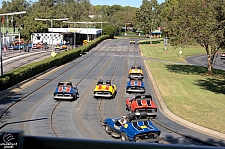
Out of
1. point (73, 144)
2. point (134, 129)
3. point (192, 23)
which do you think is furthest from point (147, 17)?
point (73, 144)

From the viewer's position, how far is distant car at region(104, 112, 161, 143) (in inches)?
640

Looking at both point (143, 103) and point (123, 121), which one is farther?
point (143, 103)

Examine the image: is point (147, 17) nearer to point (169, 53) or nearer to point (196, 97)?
point (169, 53)

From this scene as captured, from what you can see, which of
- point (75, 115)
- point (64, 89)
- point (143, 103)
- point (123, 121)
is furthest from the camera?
point (64, 89)

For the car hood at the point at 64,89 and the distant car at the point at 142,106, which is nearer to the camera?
the distant car at the point at 142,106

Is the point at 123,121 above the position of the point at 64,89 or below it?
below

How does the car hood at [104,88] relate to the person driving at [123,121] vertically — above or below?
above

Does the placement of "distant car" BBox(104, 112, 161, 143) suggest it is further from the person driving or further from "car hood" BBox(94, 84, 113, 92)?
"car hood" BBox(94, 84, 113, 92)

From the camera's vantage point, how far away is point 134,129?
1650 centimetres

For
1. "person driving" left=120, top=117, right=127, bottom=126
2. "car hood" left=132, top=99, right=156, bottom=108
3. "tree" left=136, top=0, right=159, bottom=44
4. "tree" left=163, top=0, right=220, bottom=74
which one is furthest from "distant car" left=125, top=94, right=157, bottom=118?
"tree" left=136, top=0, right=159, bottom=44

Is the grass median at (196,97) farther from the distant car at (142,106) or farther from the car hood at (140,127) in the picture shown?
the car hood at (140,127)

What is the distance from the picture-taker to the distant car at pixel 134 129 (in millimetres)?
16250

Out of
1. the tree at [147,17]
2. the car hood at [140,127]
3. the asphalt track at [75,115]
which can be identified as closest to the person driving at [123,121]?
the car hood at [140,127]

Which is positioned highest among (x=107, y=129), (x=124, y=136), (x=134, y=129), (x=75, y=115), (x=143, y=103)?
(x=134, y=129)
